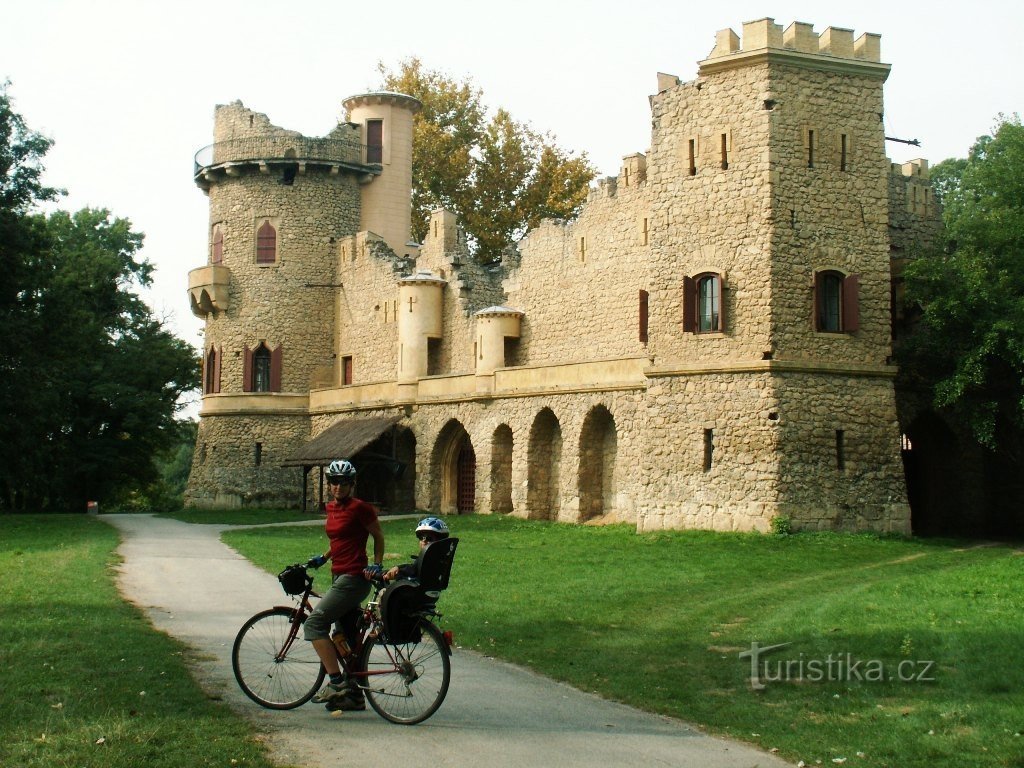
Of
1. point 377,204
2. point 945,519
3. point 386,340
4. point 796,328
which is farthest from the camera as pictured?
point 377,204

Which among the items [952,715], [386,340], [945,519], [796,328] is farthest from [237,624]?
[386,340]

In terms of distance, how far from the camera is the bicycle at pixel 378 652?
9.74 m

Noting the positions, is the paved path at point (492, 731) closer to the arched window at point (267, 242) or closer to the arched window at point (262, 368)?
the arched window at point (262, 368)

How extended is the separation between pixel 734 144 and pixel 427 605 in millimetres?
20790

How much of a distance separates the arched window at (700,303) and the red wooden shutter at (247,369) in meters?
22.9

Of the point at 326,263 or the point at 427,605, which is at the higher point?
the point at 326,263

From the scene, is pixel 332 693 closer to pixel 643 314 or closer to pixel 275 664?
pixel 275 664

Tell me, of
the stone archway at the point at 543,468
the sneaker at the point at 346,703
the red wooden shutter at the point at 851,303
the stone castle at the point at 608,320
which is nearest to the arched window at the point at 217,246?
the stone castle at the point at 608,320

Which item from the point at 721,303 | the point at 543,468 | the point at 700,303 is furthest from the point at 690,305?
the point at 543,468

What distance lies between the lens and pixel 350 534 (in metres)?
10.1

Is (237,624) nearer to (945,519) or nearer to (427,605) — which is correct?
(427,605)

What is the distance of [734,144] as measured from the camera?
1123 inches

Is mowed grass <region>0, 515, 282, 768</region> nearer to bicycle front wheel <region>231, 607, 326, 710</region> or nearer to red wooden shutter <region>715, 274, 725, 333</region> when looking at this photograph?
bicycle front wheel <region>231, 607, 326, 710</region>

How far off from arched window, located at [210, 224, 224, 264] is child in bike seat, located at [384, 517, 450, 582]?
40.0 m
